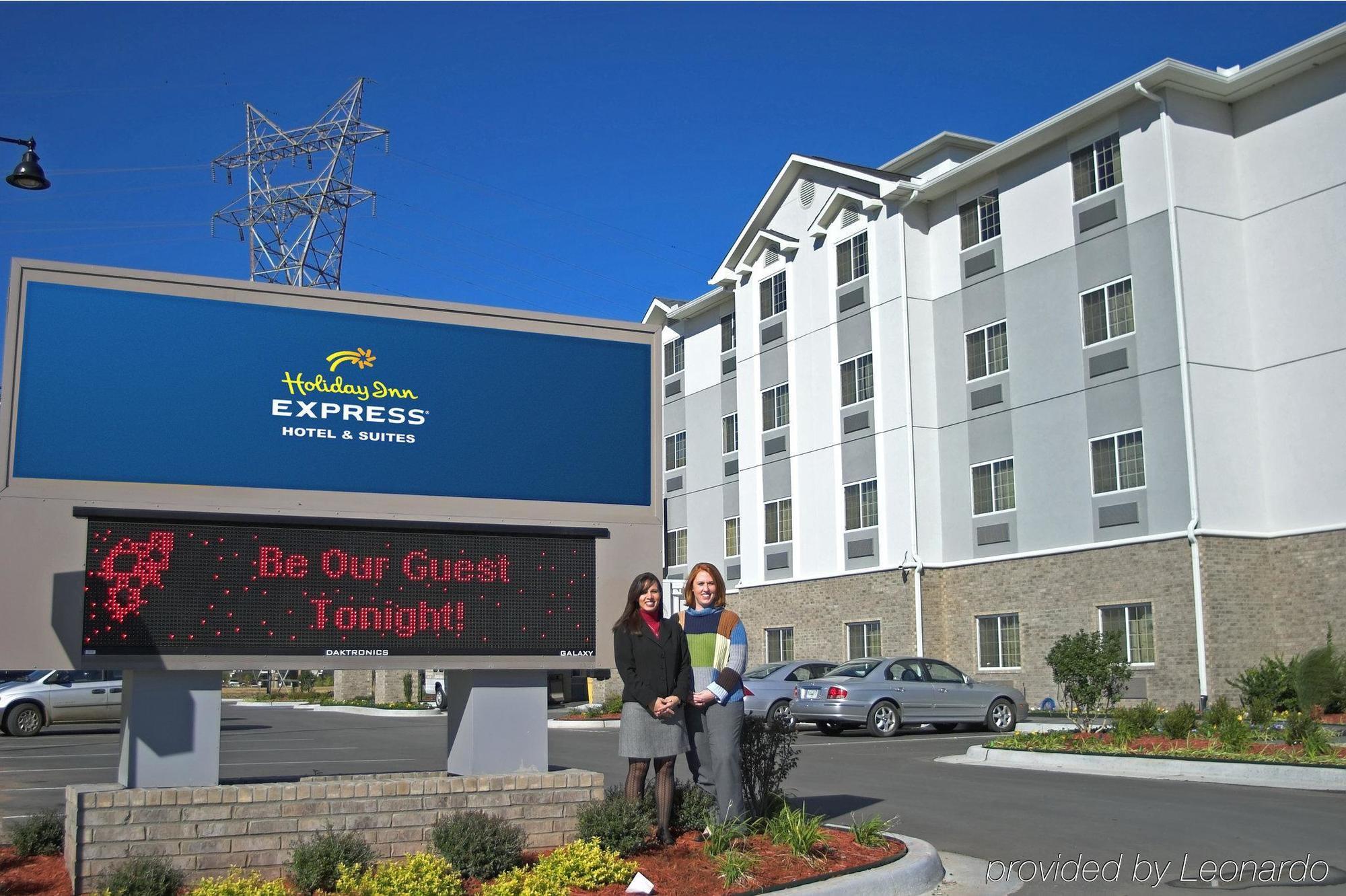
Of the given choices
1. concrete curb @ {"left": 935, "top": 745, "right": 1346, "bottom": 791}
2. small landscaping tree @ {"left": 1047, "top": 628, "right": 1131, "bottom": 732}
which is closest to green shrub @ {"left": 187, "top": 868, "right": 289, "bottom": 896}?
concrete curb @ {"left": 935, "top": 745, "right": 1346, "bottom": 791}

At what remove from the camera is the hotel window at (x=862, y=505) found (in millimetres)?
34094

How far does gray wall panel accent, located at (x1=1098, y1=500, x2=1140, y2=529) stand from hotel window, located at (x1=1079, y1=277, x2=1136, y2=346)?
3857 mm

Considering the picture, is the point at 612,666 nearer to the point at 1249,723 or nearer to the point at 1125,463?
the point at 1249,723

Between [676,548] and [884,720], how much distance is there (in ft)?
72.4

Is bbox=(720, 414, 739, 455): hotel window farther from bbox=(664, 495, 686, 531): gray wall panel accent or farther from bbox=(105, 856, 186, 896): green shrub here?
bbox=(105, 856, 186, 896): green shrub

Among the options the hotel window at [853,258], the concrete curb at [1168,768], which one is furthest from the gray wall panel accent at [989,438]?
the concrete curb at [1168,768]

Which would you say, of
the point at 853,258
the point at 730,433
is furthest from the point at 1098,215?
the point at 730,433

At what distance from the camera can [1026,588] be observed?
30047mm

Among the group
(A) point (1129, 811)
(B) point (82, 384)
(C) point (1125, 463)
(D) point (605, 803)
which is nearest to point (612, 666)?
(D) point (605, 803)

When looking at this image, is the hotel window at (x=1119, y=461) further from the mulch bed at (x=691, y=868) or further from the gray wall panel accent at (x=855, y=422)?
the mulch bed at (x=691, y=868)

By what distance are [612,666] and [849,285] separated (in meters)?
28.1

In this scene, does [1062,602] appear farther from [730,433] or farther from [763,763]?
[763,763]

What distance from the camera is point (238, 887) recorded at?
7035mm

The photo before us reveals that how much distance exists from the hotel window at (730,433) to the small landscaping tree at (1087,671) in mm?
23904
